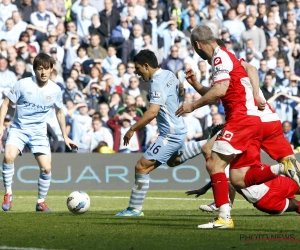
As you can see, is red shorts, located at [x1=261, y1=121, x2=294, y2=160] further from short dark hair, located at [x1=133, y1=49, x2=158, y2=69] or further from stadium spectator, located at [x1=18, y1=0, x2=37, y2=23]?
stadium spectator, located at [x1=18, y1=0, x2=37, y2=23]

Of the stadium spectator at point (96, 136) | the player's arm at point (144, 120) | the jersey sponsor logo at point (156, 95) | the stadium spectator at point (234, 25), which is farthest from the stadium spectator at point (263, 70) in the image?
the player's arm at point (144, 120)

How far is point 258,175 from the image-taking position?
1012 centimetres

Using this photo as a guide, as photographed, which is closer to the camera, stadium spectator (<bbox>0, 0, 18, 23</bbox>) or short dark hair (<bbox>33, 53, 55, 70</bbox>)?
short dark hair (<bbox>33, 53, 55, 70</bbox>)

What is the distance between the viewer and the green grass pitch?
817cm

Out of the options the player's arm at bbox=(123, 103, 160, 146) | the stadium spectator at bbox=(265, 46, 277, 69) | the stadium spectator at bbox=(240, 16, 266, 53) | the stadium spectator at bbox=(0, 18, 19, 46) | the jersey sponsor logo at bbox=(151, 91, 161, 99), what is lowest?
the stadium spectator at bbox=(265, 46, 277, 69)

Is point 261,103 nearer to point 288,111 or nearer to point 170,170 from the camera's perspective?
point 170,170

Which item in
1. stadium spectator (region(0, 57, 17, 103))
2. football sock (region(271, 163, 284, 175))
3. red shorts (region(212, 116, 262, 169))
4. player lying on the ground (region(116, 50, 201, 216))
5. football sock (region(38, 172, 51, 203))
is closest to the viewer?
red shorts (region(212, 116, 262, 169))

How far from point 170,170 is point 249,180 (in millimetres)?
10025

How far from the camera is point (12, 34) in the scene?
22.9m

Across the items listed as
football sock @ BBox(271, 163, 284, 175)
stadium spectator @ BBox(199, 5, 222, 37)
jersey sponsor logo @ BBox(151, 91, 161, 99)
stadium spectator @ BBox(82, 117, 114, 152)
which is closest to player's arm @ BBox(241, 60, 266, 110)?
football sock @ BBox(271, 163, 284, 175)

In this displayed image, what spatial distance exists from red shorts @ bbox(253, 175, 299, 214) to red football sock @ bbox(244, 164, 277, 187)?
0.54 m

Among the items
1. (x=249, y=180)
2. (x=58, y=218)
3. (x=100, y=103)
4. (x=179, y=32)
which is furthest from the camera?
(x=179, y=32)

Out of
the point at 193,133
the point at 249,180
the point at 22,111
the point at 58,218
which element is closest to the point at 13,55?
the point at 193,133

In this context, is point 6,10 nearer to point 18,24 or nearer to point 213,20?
point 18,24
